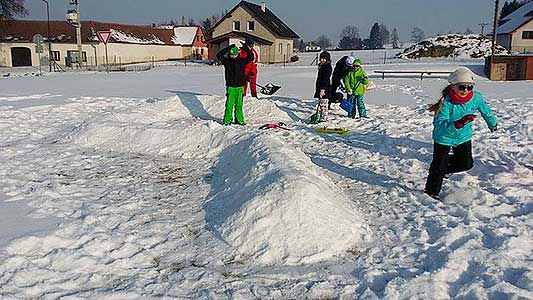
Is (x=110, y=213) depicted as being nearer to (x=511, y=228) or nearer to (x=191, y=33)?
(x=511, y=228)

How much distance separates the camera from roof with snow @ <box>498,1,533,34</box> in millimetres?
63675

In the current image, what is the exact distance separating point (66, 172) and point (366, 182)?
434 cm

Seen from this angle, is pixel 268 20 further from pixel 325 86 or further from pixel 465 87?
pixel 465 87

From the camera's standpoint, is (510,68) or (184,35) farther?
(184,35)

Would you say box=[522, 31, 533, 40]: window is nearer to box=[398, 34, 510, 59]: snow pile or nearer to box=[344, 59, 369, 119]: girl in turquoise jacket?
box=[398, 34, 510, 59]: snow pile

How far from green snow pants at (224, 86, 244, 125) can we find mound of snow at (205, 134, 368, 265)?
4645 mm

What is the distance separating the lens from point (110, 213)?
517 centimetres

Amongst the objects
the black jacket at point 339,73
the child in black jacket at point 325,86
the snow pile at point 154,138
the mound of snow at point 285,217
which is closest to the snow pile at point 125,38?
the black jacket at point 339,73

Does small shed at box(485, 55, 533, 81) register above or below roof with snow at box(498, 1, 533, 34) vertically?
below

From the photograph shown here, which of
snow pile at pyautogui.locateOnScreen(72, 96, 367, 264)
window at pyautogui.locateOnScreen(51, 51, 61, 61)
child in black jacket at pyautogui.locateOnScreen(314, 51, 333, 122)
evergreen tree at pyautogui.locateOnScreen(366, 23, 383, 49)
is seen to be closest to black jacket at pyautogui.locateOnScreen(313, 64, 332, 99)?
child in black jacket at pyautogui.locateOnScreen(314, 51, 333, 122)

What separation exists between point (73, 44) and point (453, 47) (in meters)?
45.5

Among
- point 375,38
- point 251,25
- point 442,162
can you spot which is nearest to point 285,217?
point 442,162

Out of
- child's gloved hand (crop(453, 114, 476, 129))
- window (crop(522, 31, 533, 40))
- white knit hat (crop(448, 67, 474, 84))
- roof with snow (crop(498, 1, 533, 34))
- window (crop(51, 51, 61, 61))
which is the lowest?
child's gloved hand (crop(453, 114, 476, 129))

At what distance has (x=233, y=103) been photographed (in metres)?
10.3
